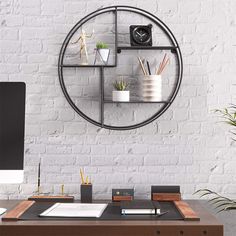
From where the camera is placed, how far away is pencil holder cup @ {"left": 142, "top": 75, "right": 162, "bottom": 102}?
10.6 ft

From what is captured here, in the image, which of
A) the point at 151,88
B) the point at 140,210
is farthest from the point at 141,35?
the point at 140,210

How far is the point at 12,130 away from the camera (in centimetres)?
288

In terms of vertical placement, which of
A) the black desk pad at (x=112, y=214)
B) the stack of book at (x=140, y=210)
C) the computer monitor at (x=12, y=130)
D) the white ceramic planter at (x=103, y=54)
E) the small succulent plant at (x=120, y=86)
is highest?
the white ceramic planter at (x=103, y=54)

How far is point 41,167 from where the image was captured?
3346 mm

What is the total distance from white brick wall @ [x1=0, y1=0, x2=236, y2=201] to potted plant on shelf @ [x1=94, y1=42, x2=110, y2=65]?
164 millimetres

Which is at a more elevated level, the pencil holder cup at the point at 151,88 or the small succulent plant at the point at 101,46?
the small succulent plant at the point at 101,46

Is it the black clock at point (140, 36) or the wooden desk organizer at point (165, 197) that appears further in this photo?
the black clock at point (140, 36)

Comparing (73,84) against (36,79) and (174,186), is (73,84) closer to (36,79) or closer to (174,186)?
(36,79)

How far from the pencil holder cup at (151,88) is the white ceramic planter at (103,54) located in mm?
255

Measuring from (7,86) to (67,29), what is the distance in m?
0.67

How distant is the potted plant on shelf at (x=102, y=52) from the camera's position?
10.6 feet
